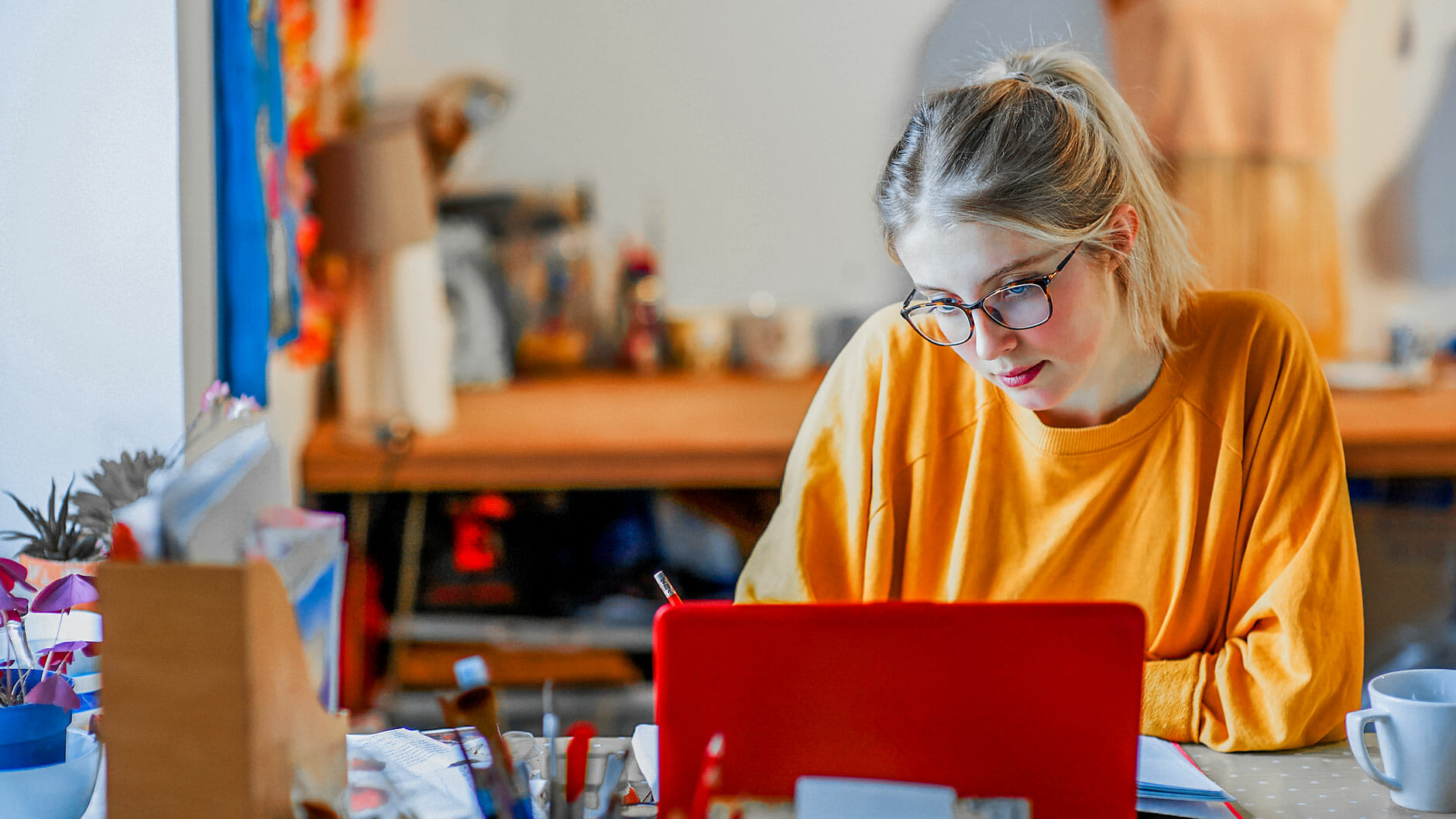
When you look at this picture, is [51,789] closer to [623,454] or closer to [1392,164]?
[623,454]

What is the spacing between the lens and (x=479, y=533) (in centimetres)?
235

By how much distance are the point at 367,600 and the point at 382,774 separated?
1.64 m

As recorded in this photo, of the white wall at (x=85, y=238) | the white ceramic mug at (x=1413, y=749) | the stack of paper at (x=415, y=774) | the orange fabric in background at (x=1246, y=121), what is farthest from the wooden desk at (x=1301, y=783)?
the orange fabric in background at (x=1246, y=121)

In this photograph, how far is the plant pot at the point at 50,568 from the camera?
0.96 meters

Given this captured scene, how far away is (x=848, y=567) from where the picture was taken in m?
1.21

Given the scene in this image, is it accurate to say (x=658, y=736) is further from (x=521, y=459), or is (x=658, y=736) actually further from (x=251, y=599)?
(x=521, y=459)

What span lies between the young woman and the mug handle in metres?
0.11

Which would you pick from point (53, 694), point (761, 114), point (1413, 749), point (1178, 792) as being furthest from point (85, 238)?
point (761, 114)

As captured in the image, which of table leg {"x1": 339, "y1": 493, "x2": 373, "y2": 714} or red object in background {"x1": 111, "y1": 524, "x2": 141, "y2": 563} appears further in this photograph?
table leg {"x1": 339, "y1": 493, "x2": 373, "y2": 714}

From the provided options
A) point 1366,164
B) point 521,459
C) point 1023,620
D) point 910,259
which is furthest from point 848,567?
point 1366,164

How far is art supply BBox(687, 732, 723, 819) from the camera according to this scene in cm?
61

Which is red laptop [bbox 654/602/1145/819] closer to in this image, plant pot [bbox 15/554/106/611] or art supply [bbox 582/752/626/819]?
art supply [bbox 582/752/626/819]

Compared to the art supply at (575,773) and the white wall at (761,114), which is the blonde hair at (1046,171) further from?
the white wall at (761,114)

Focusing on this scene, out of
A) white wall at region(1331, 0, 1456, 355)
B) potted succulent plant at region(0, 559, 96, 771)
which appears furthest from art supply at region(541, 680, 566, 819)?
white wall at region(1331, 0, 1456, 355)
